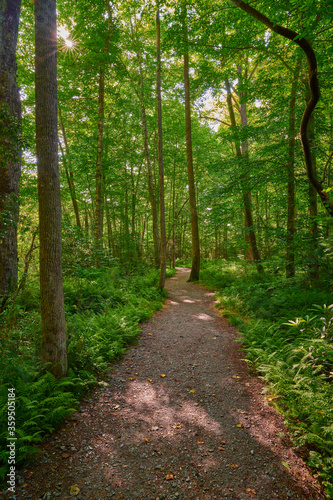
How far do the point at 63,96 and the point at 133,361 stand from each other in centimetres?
1142

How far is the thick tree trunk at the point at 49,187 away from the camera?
346cm

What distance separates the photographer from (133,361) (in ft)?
17.2

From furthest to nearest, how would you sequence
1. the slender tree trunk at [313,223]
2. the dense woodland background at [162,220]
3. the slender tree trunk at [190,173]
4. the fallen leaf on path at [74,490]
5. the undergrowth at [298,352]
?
1. the slender tree trunk at [190,173]
2. the slender tree trunk at [313,223]
3. the dense woodland background at [162,220]
4. the undergrowth at [298,352]
5. the fallen leaf on path at [74,490]

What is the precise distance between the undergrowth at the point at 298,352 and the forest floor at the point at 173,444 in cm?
25

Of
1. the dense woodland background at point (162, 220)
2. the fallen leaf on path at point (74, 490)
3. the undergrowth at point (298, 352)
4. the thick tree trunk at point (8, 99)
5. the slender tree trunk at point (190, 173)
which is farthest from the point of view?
the slender tree trunk at point (190, 173)

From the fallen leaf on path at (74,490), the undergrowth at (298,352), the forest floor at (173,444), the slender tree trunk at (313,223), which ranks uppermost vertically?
the slender tree trunk at (313,223)

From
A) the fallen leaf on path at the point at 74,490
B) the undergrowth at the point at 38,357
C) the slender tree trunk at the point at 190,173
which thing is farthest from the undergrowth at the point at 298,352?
the slender tree trunk at the point at 190,173

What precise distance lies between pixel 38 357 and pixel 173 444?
8.40 feet

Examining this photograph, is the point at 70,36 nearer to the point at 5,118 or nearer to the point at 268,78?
the point at 268,78

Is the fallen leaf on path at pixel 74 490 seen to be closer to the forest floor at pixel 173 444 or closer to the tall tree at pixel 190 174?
the forest floor at pixel 173 444

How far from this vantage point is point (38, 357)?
3885 mm

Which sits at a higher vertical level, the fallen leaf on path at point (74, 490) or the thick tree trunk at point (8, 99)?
the thick tree trunk at point (8, 99)

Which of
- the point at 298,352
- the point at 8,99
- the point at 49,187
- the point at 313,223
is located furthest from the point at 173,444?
the point at 8,99

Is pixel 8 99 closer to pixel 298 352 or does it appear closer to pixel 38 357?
pixel 38 357
